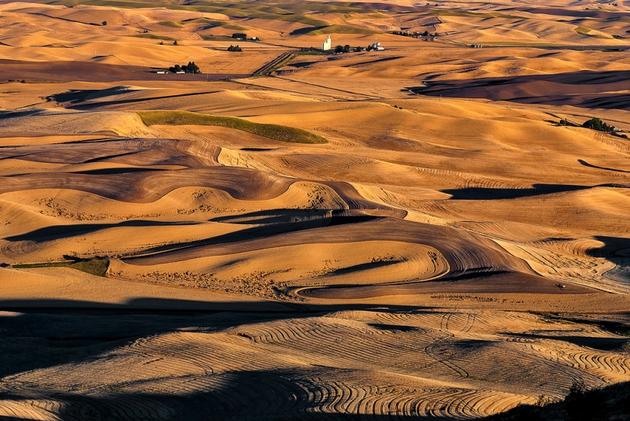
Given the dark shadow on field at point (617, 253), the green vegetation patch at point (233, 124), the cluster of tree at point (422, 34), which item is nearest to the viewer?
the dark shadow on field at point (617, 253)

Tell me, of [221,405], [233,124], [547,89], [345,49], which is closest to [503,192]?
[233,124]

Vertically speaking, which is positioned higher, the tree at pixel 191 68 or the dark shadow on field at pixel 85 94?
the dark shadow on field at pixel 85 94

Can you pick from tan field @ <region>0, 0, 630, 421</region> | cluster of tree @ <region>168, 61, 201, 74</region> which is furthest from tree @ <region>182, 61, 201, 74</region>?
tan field @ <region>0, 0, 630, 421</region>

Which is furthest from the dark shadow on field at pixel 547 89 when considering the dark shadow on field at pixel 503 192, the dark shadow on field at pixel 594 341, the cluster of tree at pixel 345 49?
the dark shadow on field at pixel 594 341

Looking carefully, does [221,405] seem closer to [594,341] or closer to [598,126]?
[594,341]

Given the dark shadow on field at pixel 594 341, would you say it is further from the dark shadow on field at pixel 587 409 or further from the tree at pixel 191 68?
the tree at pixel 191 68

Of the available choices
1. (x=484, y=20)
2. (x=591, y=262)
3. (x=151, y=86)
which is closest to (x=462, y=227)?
(x=591, y=262)
